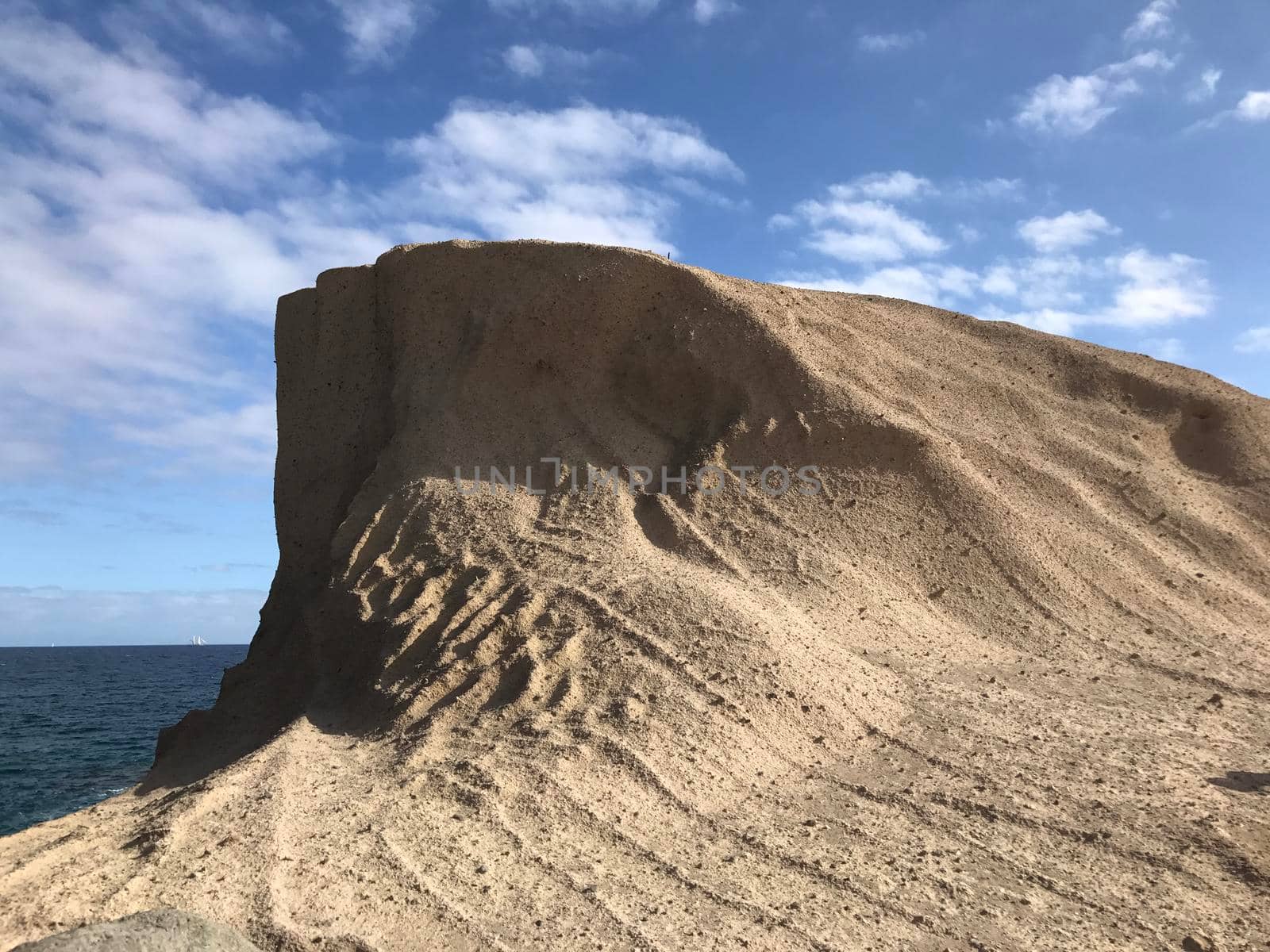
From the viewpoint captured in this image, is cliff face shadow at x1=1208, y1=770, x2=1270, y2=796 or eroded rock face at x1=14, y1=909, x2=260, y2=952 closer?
eroded rock face at x1=14, y1=909, x2=260, y2=952

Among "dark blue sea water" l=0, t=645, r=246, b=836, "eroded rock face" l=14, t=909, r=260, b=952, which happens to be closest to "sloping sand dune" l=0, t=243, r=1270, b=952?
"eroded rock face" l=14, t=909, r=260, b=952

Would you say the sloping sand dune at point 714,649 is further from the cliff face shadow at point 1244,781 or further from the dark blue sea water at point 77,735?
the dark blue sea water at point 77,735

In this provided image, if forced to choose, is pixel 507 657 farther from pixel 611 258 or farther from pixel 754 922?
pixel 611 258

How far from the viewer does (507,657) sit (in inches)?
291

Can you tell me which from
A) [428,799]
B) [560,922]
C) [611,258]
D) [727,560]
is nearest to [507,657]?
[428,799]

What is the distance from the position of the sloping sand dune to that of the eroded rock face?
68 centimetres

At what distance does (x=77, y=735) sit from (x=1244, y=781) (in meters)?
23.2

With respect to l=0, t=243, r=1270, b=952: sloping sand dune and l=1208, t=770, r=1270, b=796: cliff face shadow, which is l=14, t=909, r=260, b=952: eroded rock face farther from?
l=1208, t=770, r=1270, b=796: cliff face shadow

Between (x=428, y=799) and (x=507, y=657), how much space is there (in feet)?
5.47

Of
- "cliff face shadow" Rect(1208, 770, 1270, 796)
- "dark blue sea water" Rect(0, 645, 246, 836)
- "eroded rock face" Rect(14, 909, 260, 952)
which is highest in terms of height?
"eroded rock face" Rect(14, 909, 260, 952)

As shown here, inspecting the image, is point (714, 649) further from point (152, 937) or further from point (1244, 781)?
point (152, 937)

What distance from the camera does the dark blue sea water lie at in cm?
1347

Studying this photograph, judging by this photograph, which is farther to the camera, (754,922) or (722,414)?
(722,414)

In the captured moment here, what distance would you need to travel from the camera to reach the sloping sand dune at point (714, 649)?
485 centimetres
